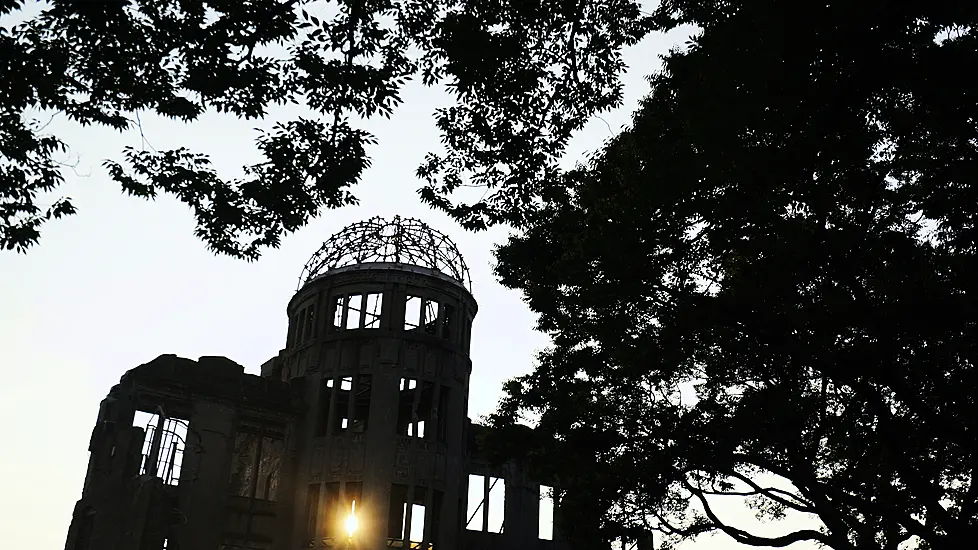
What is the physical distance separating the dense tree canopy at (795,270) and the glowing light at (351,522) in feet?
52.8

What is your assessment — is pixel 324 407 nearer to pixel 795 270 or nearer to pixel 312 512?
pixel 312 512

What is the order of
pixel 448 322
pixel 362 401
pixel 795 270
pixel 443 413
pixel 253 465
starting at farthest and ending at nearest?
pixel 253 465
pixel 448 322
pixel 362 401
pixel 443 413
pixel 795 270

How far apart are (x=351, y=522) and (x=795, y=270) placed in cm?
2244

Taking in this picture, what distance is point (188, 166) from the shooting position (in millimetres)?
11859

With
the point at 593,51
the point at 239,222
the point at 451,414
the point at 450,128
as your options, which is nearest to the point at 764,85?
the point at 593,51

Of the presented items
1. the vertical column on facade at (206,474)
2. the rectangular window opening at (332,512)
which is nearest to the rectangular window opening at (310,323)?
the vertical column on facade at (206,474)

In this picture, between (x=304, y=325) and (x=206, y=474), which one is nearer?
(x=206, y=474)

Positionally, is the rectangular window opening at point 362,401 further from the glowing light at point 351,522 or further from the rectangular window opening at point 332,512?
the glowing light at point 351,522

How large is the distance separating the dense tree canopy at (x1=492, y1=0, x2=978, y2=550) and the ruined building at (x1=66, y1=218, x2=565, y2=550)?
43.9ft

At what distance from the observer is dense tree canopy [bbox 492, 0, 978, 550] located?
11773mm

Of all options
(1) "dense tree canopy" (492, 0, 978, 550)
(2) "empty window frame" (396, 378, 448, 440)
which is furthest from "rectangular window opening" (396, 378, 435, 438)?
(1) "dense tree canopy" (492, 0, 978, 550)

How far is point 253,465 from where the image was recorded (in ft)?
121

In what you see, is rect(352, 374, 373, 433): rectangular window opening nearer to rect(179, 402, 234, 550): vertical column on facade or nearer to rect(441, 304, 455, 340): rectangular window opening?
rect(441, 304, 455, 340): rectangular window opening

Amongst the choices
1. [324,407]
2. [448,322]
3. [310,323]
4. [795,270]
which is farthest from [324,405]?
[795,270]
